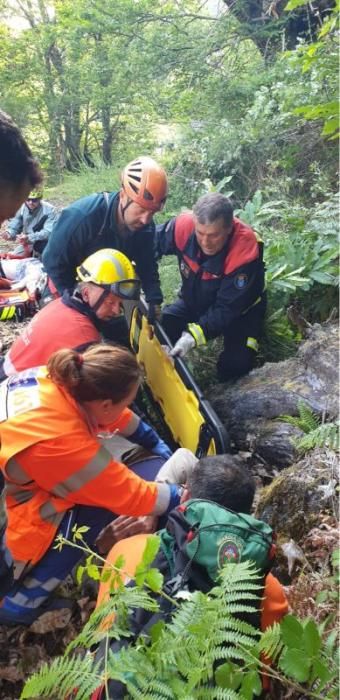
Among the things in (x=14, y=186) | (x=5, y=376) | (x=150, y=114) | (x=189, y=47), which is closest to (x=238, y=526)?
(x=14, y=186)

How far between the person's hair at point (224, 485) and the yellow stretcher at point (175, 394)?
2.07ft

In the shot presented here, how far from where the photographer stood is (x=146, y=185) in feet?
12.6

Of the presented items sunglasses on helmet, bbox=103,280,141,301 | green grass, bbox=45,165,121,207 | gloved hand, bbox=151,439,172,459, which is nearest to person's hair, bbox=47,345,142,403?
sunglasses on helmet, bbox=103,280,141,301

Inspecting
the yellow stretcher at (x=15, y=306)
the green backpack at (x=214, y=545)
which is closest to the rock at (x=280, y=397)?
the green backpack at (x=214, y=545)

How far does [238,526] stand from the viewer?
1753mm

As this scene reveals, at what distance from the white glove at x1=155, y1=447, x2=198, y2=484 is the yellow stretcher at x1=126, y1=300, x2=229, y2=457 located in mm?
163

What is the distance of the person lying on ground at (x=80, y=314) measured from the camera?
9.90 ft

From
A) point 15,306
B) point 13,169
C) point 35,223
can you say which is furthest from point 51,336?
point 35,223

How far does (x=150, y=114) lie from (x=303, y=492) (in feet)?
34.8

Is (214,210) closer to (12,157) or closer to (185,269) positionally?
(185,269)

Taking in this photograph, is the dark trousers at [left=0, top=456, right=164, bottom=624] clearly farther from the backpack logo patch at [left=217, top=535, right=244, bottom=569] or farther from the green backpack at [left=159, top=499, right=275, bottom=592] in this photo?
the backpack logo patch at [left=217, top=535, right=244, bottom=569]

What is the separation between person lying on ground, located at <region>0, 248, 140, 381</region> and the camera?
3018 millimetres

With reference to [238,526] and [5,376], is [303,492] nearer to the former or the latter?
[238,526]

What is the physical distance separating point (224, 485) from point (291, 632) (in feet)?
2.75
